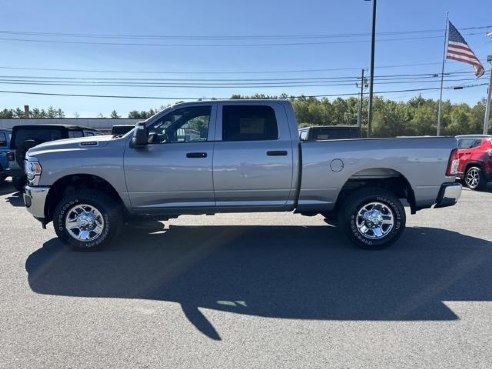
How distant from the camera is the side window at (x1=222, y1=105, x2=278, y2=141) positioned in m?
5.78

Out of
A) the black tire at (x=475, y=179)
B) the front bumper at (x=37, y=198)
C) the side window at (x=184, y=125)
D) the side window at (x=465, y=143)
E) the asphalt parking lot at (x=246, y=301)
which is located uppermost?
the side window at (x=184, y=125)

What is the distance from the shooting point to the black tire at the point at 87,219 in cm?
568

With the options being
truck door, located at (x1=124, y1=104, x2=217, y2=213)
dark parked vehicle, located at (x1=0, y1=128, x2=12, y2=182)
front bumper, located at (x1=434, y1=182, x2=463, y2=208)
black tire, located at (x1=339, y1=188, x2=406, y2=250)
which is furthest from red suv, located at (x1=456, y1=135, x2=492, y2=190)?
dark parked vehicle, located at (x1=0, y1=128, x2=12, y2=182)

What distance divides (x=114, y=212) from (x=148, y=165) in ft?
2.73

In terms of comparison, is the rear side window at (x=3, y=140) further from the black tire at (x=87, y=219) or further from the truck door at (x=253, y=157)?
the truck door at (x=253, y=157)

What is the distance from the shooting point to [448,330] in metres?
3.53

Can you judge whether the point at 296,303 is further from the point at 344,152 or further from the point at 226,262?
the point at 344,152

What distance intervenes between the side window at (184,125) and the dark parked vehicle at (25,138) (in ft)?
18.8

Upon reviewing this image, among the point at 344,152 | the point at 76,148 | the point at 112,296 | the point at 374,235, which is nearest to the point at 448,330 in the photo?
the point at 374,235

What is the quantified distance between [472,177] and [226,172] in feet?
32.1

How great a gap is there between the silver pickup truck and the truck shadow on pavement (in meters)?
0.50

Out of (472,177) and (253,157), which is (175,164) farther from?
(472,177)

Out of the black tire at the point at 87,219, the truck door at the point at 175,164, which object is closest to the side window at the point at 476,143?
the truck door at the point at 175,164

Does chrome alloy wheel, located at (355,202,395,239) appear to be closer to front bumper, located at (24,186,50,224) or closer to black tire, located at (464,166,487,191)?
front bumper, located at (24,186,50,224)
